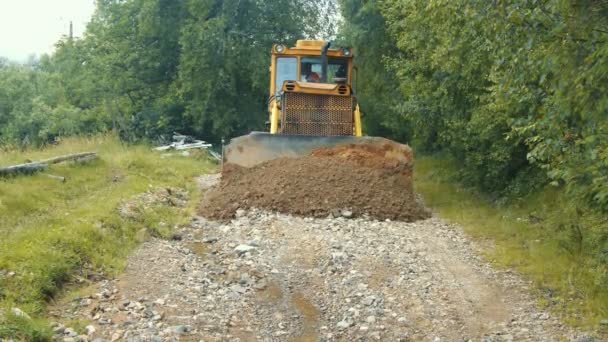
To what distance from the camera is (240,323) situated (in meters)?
6.24

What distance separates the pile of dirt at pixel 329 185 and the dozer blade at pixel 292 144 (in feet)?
0.14

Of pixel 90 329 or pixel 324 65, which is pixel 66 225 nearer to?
pixel 90 329

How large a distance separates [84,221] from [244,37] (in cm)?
1543

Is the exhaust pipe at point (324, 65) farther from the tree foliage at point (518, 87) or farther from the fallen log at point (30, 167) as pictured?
the fallen log at point (30, 167)

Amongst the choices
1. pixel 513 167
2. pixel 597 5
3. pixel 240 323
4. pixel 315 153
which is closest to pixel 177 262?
pixel 240 323

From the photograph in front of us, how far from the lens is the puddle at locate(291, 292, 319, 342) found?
6.07 metres

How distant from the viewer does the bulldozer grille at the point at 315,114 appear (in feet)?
40.9

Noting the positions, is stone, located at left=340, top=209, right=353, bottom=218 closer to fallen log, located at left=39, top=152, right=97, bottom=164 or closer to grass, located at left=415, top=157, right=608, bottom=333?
grass, located at left=415, top=157, right=608, bottom=333

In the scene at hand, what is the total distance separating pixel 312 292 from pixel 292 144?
491 cm

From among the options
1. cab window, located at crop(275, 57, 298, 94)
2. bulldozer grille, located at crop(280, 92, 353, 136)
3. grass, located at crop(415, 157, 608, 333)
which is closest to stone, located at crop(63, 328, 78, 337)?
grass, located at crop(415, 157, 608, 333)

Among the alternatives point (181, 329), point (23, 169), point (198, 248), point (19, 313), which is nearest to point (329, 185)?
point (198, 248)

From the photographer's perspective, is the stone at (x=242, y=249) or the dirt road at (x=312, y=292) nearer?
the dirt road at (x=312, y=292)

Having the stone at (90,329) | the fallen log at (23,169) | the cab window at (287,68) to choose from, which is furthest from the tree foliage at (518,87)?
the fallen log at (23,169)

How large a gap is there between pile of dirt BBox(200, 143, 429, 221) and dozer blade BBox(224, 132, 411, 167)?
1.7 inches
